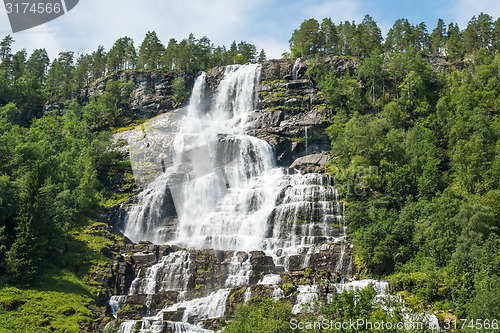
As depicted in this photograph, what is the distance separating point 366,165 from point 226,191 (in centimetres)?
2105

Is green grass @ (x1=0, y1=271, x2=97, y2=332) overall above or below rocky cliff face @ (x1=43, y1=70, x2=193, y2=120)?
below

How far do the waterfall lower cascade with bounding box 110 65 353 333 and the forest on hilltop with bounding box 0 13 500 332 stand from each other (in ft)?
14.0

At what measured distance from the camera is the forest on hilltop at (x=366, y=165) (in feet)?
120

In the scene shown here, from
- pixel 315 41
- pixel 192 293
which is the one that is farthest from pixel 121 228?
pixel 315 41

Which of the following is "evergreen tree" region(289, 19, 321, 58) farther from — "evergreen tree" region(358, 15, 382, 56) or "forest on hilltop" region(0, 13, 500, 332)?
"evergreen tree" region(358, 15, 382, 56)

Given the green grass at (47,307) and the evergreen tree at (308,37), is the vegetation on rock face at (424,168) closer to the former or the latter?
the evergreen tree at (308,37)

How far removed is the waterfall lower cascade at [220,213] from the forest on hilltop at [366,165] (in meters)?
4.27

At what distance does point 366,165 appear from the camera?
53.4m

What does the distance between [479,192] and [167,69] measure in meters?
71.6

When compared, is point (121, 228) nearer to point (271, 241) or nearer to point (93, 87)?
point (271, 241)

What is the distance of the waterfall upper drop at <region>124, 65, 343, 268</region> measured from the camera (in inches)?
1957

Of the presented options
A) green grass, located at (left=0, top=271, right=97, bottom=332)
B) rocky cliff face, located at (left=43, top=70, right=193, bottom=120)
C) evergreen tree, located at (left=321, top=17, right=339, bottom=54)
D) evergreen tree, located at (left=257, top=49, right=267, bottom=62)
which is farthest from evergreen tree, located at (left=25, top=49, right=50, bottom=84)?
green grass, located at (left=0, top=271, right=97, bottom=332)

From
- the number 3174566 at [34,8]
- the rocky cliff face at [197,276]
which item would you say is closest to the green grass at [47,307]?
the rocky cliff face at [197,276]

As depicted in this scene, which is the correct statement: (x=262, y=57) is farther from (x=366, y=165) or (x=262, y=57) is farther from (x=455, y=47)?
(x=366, y=165)
